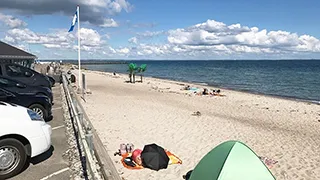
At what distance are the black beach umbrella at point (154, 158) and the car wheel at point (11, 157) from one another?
8.98ft

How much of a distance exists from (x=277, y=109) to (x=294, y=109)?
1215 mm

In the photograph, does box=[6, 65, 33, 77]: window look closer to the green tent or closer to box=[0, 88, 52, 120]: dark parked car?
box=[0, 88, 52, 120]: dark parked car

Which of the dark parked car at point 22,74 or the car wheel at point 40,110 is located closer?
the car wheel at point 40,110

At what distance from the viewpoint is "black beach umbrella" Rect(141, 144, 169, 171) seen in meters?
7.00

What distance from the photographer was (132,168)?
23.0ft

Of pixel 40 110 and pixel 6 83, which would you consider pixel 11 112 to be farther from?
pixel 6 83

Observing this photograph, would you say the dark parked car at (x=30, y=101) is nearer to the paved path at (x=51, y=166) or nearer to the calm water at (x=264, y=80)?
the paved path at (x=51, y=166)

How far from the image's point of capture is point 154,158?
7059 millimetres

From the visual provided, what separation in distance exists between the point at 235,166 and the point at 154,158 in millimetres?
2709

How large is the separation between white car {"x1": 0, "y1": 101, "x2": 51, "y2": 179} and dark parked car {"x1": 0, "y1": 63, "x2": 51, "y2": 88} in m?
8.42

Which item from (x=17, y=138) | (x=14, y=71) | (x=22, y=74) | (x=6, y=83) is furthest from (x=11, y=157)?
(x=22, y=74)

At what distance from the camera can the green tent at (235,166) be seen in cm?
470

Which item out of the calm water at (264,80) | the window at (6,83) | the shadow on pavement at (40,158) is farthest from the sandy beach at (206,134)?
the calm water at (264,80)

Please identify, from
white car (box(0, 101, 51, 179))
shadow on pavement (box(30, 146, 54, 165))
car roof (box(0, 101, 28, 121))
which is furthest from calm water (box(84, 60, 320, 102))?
car roof (box(0, 101, 28, 121))
